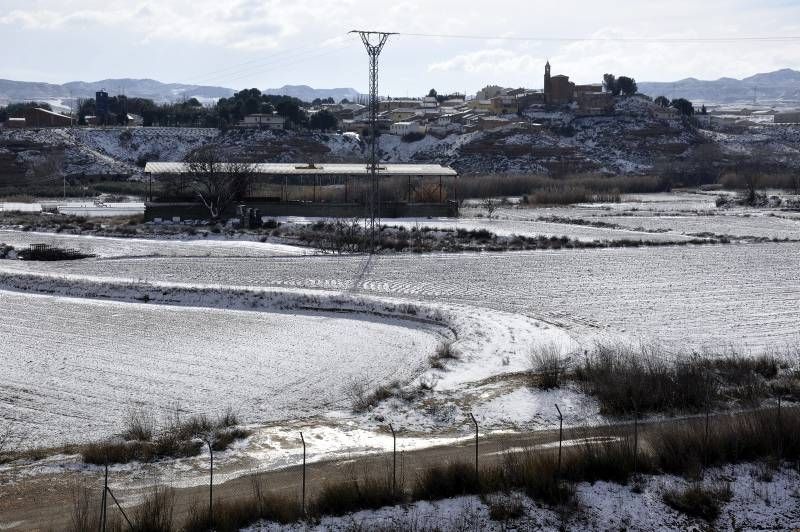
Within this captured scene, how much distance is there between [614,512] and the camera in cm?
1448

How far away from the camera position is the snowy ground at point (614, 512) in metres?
13.7

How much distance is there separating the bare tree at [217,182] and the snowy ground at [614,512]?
44.7 m

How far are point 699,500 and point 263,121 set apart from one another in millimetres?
105643

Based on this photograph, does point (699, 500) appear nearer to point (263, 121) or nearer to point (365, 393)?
point (365, 393)

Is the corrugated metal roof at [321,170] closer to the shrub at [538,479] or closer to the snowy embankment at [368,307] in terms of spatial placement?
the snowy embankment at [368,307]

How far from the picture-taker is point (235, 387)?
837 inches

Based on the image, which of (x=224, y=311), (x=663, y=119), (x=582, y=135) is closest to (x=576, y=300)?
(x=224, y=311)

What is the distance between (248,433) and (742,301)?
20.2 m

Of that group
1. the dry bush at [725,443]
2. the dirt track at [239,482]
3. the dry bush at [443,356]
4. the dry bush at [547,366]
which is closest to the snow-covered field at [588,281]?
the dry bush at [547,366]

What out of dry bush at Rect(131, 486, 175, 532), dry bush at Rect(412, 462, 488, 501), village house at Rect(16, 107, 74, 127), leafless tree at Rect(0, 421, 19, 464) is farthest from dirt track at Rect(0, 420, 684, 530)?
village house at Rect(16, 107, 74, 127)

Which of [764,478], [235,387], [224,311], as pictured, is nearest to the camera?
[764,478]

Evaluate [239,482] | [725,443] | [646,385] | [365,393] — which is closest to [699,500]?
[725,443]

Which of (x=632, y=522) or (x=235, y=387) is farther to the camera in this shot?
(x=235, y=387)

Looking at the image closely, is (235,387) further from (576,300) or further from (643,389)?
(576,300)
